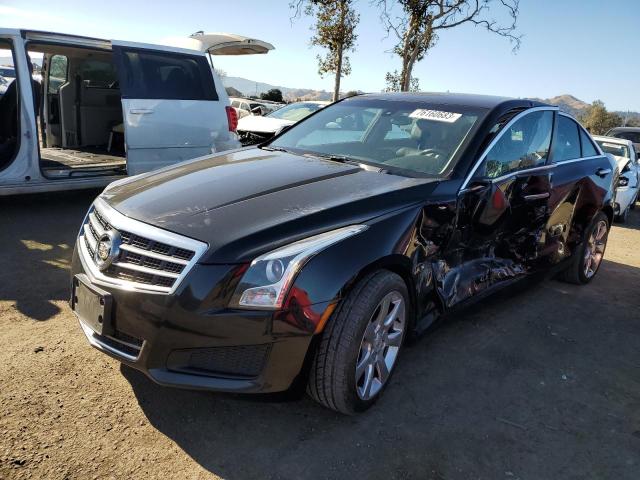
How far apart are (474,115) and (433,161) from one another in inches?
20.4

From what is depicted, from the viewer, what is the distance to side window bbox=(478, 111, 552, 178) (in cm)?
331

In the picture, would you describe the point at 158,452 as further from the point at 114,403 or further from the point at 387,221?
the point at 387,221

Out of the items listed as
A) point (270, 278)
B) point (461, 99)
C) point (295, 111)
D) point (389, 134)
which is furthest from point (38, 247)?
point (295, 111)

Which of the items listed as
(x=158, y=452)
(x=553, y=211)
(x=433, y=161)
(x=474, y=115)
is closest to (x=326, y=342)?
(x=158, y=452)

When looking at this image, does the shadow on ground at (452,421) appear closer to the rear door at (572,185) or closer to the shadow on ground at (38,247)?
the rear door at (572,185)

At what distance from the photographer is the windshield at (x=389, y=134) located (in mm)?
3275

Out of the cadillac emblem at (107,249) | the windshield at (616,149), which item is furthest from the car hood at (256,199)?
the windshield at (616,149)

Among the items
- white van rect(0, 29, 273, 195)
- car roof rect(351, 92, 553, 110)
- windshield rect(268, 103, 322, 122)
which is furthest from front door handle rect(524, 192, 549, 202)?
windshield rect(268, 103, 322, 122)

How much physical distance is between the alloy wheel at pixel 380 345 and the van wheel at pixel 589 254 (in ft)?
9.02

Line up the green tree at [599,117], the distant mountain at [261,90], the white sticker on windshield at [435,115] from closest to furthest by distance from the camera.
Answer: the white sticker on windshield at [435,115]
the green tree at [599,117]
the distant mountain at [261,90]

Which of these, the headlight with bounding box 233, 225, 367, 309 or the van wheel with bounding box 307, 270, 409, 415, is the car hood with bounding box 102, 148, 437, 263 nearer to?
the headlight with bounding box 233, 225, 367, 309

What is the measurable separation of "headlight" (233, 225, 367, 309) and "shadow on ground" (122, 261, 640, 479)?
45 cm

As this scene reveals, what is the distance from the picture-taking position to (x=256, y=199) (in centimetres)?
261

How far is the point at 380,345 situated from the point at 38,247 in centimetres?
364
